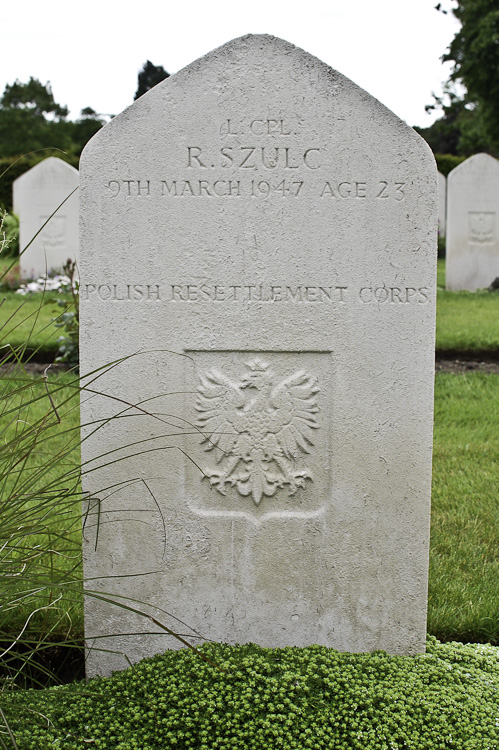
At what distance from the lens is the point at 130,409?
244 cm

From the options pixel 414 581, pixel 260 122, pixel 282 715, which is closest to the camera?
pixel 282 715

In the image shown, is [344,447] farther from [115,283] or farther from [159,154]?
[159,154]

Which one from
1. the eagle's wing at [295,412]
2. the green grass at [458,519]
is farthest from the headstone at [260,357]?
the green grass at [458,519]

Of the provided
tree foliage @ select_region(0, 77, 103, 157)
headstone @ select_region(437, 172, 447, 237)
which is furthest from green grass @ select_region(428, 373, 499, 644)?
tree foliage @ select_region(0, 77, 103, 157)

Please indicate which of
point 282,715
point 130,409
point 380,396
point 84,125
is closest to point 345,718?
point 282,715

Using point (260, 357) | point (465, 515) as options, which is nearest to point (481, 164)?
point (465, 515)

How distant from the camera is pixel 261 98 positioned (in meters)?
2.34

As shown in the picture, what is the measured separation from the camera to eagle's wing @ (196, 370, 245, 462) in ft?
8.07

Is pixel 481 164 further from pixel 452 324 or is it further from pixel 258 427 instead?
pixel 258 427

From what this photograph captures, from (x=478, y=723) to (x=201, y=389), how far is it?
1.31 meters

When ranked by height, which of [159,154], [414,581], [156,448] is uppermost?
[159,154]

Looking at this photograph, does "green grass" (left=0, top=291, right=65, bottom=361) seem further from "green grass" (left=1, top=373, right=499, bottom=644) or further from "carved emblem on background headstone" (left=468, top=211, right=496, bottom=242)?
"carved emblem on background headstone" (left=468, top=211, right=496, bottom=242)

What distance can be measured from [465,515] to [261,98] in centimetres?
233

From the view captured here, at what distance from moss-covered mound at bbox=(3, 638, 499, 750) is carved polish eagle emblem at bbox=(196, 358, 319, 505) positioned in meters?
0.55
